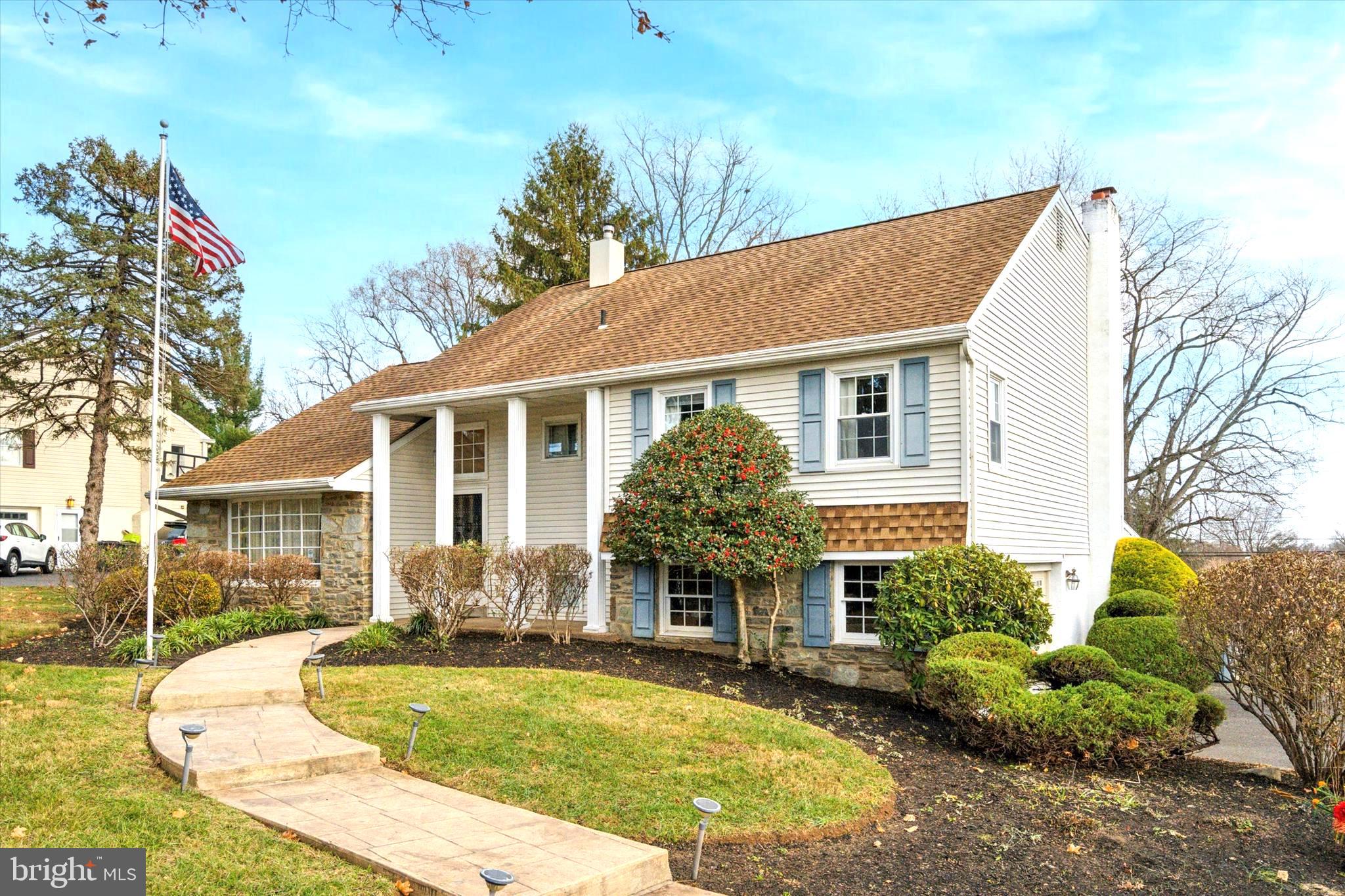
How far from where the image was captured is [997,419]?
1224 cm

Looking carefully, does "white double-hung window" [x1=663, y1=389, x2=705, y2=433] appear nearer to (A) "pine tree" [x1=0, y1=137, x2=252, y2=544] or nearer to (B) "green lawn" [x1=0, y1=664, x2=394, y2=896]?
(B) "green lawn" [x1=0, y1=664, x2=394, y2=896]

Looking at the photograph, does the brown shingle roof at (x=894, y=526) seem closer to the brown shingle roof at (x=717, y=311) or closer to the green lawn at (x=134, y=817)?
the brown shingle roof at (x=717, y=311)

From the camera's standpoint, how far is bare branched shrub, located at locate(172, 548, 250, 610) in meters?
15.0

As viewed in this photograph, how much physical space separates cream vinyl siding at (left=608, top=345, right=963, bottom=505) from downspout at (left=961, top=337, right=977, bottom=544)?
0.06 m

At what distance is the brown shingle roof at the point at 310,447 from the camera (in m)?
16.8

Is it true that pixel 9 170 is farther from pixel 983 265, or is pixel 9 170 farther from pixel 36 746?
pixel 983 265

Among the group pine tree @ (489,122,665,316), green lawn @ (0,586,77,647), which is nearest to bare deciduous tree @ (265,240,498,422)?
pine tree @ (489,122,665,316)

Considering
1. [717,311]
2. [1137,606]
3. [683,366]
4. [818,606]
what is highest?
[717,311]

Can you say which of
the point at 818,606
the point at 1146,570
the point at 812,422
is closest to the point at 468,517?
the point at 812,422

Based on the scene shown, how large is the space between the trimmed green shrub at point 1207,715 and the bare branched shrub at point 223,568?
42.6 ft

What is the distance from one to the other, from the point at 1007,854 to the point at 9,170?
22.6 metres

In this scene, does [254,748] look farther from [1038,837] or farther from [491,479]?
[491,479]

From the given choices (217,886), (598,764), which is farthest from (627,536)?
(217,886)

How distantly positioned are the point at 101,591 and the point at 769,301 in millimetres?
9849
